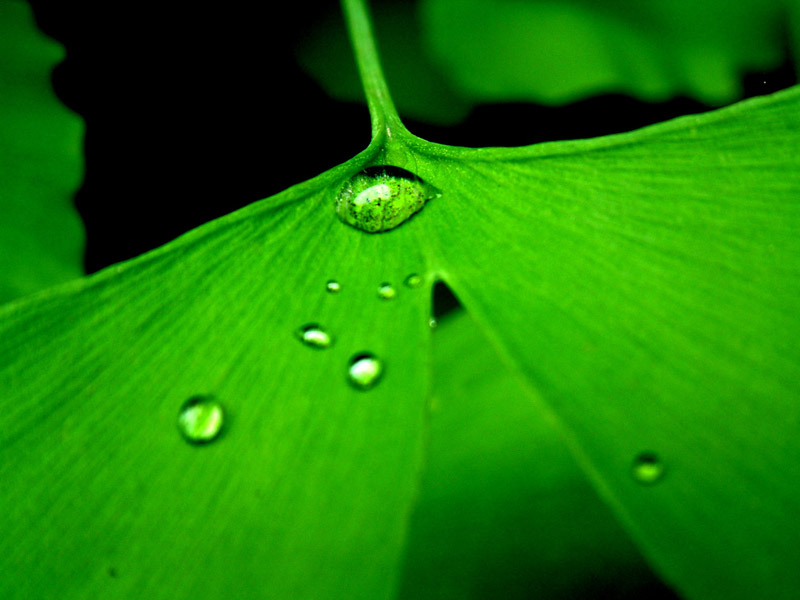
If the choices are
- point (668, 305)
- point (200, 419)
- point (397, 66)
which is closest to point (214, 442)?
point (200, 419)

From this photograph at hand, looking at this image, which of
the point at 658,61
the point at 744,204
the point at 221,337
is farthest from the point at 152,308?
the point at 658,61

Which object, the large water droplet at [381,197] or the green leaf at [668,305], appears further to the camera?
the large water droplet at [381,197]

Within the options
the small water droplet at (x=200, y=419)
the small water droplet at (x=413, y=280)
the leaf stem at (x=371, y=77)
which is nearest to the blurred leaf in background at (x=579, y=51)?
the leaf stem at (x=371, y=77)

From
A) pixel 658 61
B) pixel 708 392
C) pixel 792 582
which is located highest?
pixel 658 61

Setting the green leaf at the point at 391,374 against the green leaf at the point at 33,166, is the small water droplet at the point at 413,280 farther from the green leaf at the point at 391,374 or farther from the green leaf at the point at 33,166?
the green leaf at the point at 33,166

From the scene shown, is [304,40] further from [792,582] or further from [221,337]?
[792,582]

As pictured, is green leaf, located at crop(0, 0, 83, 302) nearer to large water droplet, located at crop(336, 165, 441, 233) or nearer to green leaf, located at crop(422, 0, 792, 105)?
large water droplet, located at crop(336, 165, 441, 233)

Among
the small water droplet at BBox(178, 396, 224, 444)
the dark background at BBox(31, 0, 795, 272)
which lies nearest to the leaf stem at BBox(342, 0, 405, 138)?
the dark background at BBox(31, 0, 795, 272)
